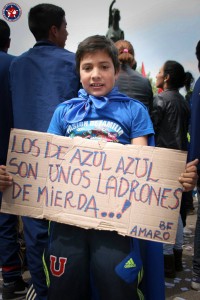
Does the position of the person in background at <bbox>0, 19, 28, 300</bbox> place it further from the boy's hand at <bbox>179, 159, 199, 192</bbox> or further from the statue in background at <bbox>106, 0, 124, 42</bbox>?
the statue in background at <bbox>106, 0, 124, 42</bbox>

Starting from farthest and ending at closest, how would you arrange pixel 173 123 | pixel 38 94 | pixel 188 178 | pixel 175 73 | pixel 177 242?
1. pixel 175 73
2. pixel 173 123
3. pixel 177 242
4. pixel 38 94
5. pixel 188 178

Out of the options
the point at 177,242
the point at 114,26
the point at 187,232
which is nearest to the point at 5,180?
the point at 177,242

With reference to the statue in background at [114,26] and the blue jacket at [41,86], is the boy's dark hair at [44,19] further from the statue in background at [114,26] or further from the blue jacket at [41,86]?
the statue in background at [114,26]

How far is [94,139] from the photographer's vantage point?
163 cm

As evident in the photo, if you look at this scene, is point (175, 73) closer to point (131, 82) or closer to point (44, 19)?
point (131, 82)

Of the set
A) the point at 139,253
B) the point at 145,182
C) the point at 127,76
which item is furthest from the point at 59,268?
the point at 127,76

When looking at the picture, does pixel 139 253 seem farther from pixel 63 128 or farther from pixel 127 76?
pixel 127 76

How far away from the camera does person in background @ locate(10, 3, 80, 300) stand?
87.7 inches

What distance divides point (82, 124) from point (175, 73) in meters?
2.41

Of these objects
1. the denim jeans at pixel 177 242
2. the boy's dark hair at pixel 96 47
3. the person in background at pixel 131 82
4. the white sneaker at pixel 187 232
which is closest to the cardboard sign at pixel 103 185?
the boy's dark hair at pixel 96 47

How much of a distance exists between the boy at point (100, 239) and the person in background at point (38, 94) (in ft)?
1.50

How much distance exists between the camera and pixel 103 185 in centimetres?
155

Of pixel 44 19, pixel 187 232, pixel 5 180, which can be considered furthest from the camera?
pixel 187 232

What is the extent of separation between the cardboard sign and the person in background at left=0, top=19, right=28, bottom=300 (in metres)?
1.18
